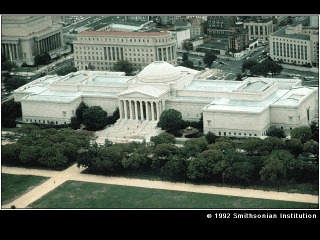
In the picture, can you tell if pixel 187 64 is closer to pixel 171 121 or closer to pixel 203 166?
pixel 171 121

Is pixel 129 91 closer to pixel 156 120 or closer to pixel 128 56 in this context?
pixel 156 120

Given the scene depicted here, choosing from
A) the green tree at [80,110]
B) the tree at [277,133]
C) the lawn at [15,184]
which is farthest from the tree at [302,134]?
the green tree at [80,110]

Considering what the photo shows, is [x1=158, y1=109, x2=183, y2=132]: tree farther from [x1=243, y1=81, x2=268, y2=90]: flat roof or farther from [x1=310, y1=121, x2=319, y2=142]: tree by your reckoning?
[x1=310, y1=121, x2=319, y2=142]: tree

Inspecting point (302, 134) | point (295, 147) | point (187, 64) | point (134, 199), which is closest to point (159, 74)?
point (187, 64)

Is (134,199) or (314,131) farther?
(314,131)

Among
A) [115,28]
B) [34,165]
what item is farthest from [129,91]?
[115,28]
